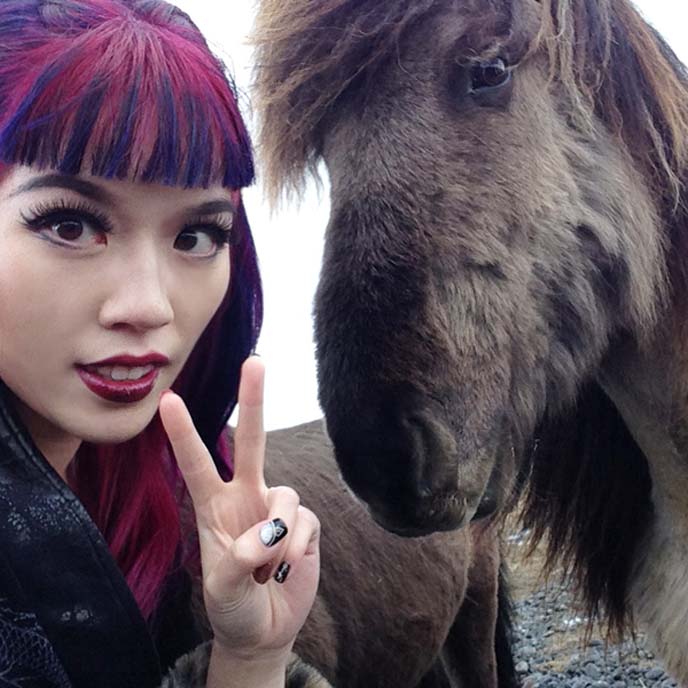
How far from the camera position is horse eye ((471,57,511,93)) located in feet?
5.92

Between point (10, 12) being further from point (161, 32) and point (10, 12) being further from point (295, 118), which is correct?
point (295, 118)

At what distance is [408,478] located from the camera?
1.61 meters

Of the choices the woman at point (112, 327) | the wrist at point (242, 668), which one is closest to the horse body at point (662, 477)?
the woman at point (112, 327)

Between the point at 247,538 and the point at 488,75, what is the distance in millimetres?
1103

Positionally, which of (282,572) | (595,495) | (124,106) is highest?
(124,106)

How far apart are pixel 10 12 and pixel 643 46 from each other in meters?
1.38

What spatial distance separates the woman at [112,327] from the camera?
1.28 meters

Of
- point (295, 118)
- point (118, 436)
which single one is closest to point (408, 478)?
point (118, 436)

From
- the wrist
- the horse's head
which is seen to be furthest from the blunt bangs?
the wrist

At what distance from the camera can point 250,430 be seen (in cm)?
136

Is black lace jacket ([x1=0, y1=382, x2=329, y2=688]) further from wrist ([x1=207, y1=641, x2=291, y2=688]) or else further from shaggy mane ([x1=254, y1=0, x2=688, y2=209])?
shaggy mane ([x1=254, y1=0, x2=688, y2=209])

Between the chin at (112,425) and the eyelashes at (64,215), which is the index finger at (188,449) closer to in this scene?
the chin at (112,425)

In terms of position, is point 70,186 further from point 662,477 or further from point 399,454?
Answer: point 662,477

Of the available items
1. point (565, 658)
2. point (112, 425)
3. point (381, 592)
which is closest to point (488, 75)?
A: point (112, 425)
